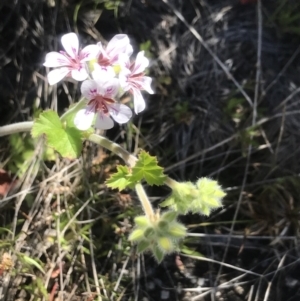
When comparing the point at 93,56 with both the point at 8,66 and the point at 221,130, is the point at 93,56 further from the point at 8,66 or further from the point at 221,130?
the point at 221,130

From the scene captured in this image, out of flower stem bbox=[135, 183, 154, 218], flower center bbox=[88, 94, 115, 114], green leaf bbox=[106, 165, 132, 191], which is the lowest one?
flower stem bbox=[135, 183, 154, 218]

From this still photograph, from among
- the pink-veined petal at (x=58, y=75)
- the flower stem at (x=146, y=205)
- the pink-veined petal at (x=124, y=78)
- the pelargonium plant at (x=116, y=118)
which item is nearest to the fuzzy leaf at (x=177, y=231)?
the pelargonium plant at (x=116, y=118)

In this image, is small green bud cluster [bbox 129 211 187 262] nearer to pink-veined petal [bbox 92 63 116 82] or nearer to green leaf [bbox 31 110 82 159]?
green leaf [bbox 31 110 82 159]

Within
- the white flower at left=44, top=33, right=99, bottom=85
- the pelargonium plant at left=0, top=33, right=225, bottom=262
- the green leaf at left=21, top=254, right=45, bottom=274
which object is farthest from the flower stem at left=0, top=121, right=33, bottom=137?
the green leaf at left=21, top=254, right=45, bottom=274

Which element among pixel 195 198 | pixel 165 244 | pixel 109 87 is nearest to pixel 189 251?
pixel 195 198

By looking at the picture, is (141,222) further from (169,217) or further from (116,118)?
(116,118)

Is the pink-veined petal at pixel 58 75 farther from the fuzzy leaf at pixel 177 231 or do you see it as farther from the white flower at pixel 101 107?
the fuzzy leaf at pixel 177 231

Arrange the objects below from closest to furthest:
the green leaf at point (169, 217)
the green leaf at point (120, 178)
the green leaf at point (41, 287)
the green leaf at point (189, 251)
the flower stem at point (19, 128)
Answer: the green leaf at point (169, 217) → the green leaf at point (120, 178) → the flower stem at point (19, 128) → the green leaf at point (41, 287) → the green leaf at point (189, 251)

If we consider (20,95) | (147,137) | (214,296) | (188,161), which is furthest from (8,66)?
(214,296)
